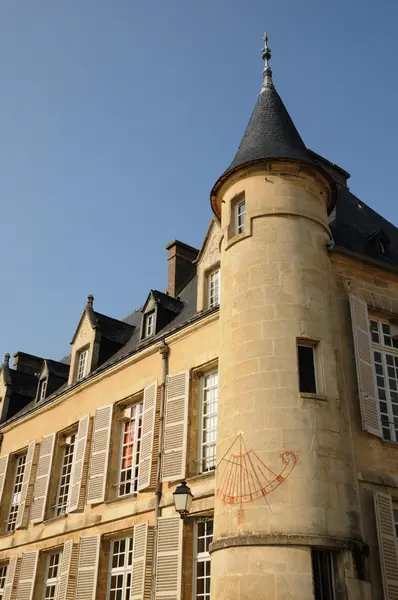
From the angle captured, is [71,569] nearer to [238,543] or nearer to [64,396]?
[64,396]

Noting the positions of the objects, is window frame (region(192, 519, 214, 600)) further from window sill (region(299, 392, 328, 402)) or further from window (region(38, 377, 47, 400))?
window (region(38, 377, 47, 400))

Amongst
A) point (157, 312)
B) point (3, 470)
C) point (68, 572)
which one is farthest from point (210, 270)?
point (3, 470)

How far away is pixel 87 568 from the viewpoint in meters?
13.2

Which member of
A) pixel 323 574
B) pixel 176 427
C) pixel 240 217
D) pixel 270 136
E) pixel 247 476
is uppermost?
pixel 270 136

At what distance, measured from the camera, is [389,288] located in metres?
→ 12.0

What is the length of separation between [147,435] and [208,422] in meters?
1.51

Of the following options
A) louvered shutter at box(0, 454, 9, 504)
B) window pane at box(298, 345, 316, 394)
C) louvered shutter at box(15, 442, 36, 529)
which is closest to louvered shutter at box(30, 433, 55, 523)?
louvered shutter at box(15, 442, 36, 529)

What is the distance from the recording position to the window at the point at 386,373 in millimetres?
10812

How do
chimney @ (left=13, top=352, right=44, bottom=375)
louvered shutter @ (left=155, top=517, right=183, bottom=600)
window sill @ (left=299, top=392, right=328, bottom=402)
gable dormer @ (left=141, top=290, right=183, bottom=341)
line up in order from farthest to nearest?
chimney @ (left=13, top=352, right=44, bottom=375), gable dormer @ (left=141, top=290, right=183, bottom=341), louvered shutter @ (left=155, top=517, right=183, bottom=600), window sill @ (left=299, top=392, right=328, bottom=402)

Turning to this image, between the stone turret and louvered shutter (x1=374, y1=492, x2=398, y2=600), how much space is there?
0.52 m

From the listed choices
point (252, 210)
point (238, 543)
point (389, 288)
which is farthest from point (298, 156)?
point (238, 543)

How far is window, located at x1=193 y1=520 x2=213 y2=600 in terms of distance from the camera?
1085cm

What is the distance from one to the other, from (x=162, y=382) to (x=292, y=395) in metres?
4.23

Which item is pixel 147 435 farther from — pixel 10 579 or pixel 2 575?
pixel 2 575
